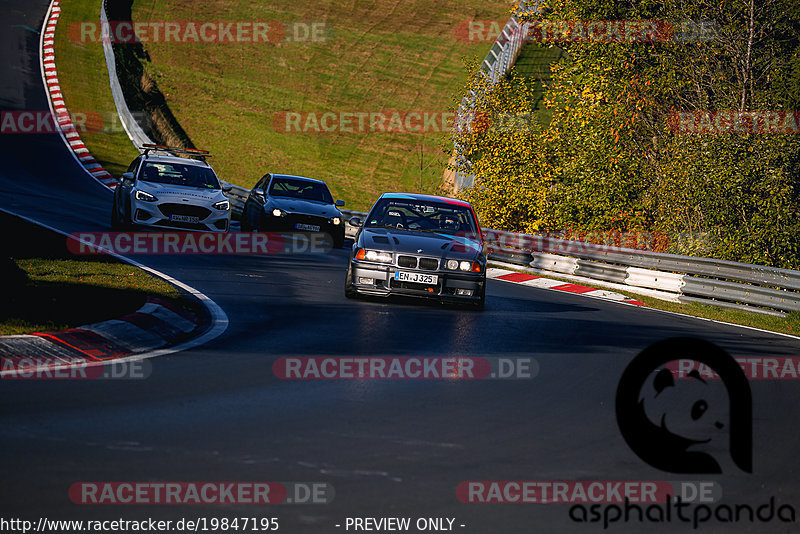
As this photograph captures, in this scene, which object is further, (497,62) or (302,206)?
(497,62)

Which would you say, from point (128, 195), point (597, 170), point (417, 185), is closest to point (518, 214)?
point (597, 170)

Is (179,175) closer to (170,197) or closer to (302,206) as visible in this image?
(170,197)

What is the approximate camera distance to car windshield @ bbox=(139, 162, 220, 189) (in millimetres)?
20203

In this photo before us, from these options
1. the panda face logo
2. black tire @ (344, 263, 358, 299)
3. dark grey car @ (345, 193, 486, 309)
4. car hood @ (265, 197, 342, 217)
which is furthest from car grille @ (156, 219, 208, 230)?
the panda face logo

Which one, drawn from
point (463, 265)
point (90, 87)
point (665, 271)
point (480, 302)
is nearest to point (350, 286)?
point (463, 265)

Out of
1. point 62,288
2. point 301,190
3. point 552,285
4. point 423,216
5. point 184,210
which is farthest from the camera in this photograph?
point 301,190

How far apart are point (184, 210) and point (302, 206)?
3742mm

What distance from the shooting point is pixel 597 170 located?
2573 cm

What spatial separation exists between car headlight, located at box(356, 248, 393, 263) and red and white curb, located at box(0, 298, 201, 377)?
10.9 feet

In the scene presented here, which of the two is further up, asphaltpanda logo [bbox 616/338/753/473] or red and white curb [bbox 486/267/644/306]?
asphaltpanda logo [bbox 616/338/753/473]

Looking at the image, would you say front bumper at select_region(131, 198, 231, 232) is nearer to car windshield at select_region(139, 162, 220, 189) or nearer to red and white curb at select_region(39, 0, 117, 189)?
car windshield at select_region(139, 162, 220, 189)

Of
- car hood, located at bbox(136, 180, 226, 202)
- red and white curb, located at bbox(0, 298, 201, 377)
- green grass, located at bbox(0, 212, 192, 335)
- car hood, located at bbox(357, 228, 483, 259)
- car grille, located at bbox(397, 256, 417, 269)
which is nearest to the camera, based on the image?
red and white curb, located at bbox(0, 298, 201, 377)

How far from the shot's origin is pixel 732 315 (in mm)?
17000

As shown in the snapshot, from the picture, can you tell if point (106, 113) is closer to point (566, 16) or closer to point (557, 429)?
point (566, 16)
